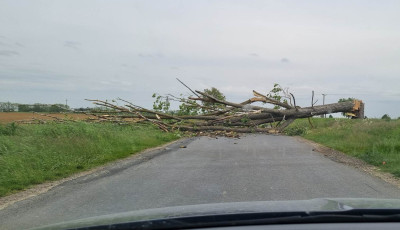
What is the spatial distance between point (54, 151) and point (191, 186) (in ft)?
17.6

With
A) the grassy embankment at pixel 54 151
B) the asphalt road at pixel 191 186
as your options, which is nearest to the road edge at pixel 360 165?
the asphalt road at pixel 191 186

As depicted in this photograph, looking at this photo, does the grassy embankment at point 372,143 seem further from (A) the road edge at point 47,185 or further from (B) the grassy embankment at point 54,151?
(B) the grassy embankment at point 54,151

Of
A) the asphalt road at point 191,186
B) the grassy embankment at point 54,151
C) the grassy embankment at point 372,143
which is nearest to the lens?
the asphalt road at point 191,186

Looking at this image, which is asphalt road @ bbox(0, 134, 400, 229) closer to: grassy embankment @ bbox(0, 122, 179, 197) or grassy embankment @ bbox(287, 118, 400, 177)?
grassy embankment @ bbox(0, 122, 179, 197)

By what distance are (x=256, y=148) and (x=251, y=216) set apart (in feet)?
41.5

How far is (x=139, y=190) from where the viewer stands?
787 centimetres

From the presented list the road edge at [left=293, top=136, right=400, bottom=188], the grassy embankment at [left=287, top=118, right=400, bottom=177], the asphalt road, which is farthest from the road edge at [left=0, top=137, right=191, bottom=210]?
the grassy embankment at [left=287, top=118, right=400, bottom=177]

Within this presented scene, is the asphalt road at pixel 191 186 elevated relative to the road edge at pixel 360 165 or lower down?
lower down

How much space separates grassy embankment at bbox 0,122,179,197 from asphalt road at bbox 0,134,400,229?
896 mm

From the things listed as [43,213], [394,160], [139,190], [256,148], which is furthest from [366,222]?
[256,148]

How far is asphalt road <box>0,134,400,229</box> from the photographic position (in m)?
6.52

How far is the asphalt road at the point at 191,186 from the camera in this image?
21.4 ft

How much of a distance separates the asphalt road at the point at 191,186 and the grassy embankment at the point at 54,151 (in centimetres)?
90

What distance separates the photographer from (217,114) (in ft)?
70.3
